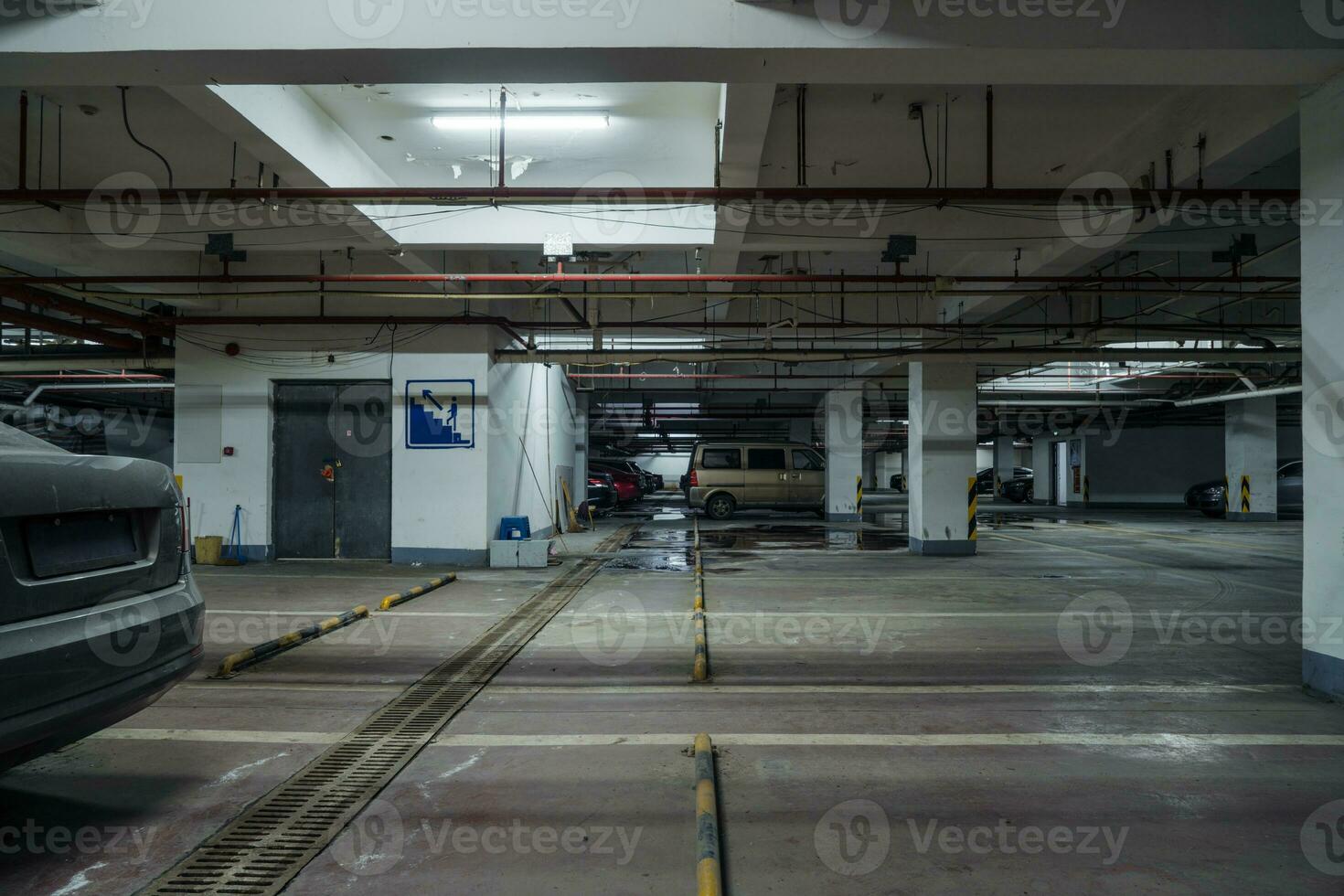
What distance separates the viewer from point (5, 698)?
196 cm

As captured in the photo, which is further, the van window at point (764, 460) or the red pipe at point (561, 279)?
the van window at point (764, 460)

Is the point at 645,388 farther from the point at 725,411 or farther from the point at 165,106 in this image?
the point at 165,106

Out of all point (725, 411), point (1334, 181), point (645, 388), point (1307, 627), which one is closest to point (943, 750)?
point (1307, 627)

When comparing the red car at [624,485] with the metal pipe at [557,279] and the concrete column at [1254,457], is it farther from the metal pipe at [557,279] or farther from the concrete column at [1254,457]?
the concrete column at [1254,457]

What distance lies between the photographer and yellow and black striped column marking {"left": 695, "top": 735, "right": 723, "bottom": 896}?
2.20 m

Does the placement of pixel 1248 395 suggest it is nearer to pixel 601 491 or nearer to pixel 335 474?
pixel 601 491

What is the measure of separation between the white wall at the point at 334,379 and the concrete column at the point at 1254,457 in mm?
20302

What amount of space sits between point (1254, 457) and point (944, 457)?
45.2ft

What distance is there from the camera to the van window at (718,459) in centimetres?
1873

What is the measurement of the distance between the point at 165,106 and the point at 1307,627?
8.71 m

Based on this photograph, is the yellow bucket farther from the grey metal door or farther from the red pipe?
the red pipe

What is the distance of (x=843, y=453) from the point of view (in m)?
18.5

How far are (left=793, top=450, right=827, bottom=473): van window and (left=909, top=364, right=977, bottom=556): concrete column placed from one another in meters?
6.80

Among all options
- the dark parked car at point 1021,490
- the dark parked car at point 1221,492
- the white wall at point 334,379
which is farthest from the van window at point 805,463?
the dark parked car at point 1021,490
